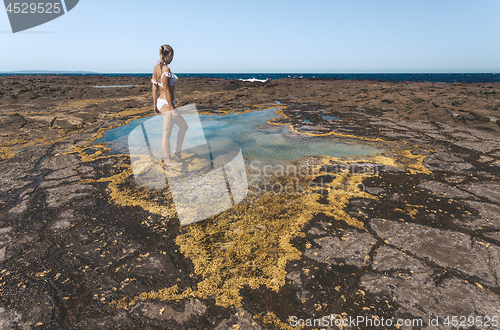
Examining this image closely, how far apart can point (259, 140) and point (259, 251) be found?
9.65ft

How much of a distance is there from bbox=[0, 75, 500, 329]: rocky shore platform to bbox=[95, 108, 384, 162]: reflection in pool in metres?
0.63

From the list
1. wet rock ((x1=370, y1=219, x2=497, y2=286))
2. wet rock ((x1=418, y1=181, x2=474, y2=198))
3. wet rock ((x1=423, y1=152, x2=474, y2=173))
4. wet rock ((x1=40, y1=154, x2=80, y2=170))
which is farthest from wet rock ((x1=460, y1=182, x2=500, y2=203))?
wet rock ((x1=40, y1=154, x2=80, y2=170))

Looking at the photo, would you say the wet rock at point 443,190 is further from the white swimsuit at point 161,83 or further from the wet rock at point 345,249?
the white swimsuit at point 161,83

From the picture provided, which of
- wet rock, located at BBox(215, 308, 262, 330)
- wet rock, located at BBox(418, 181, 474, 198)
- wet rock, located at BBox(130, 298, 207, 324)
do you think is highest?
wet rock, located at BBox(418, 181, 474, 198)

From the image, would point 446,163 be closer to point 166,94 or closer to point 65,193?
point 166,94

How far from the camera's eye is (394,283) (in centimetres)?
142

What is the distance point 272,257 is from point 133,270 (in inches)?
36.8

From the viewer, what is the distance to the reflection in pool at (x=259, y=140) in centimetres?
369

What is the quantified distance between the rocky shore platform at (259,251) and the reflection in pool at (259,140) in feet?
2.06

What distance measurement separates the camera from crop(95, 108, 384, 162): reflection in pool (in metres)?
3.69

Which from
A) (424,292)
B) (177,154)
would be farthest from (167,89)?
(424,292)

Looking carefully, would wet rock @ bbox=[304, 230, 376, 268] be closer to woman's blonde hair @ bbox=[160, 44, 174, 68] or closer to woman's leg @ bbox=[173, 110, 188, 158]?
woman's leg @ bbox=[173, 110, 188, 158]

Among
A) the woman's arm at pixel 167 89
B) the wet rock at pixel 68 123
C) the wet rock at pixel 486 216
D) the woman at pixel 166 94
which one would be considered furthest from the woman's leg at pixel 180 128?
the wet rock at pixel 68 123

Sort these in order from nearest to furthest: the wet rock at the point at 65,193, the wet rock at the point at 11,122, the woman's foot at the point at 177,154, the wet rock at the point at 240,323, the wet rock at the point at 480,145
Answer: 1. the wet rock at the point at 240,323
2. the wet rock at the point at 65,193
3. the woman's foot at the point at 177,154
4. the wet rock at the point at 480,145
5. the wet rock at the point at 11,122
